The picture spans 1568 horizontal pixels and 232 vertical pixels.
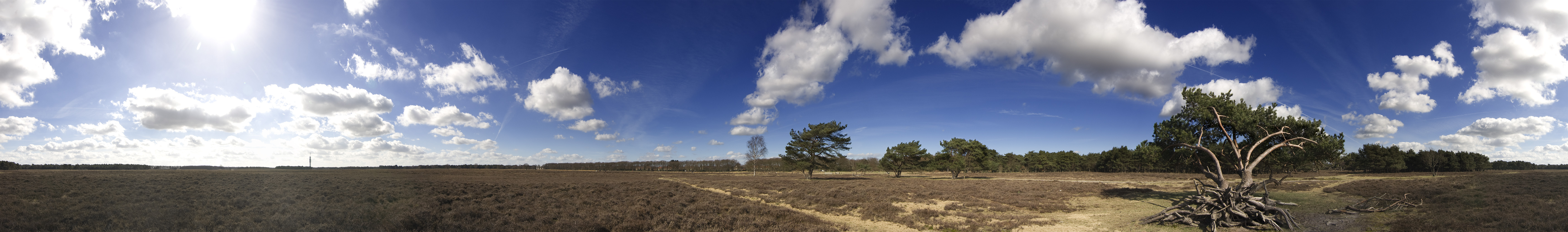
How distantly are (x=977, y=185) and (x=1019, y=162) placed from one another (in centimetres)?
8056

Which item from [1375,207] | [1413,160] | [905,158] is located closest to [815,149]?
[905,158]

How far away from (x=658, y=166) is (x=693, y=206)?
150m

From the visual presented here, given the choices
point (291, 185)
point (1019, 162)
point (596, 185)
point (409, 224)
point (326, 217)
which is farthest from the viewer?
point (1019, 162)

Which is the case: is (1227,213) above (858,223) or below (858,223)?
above

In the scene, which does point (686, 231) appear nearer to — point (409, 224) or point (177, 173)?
point (409, 224)

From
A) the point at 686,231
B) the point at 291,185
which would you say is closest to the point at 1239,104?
the point at 686,231

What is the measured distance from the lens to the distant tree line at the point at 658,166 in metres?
137

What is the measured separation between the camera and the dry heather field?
12.7 m

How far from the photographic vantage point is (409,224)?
42.4ft

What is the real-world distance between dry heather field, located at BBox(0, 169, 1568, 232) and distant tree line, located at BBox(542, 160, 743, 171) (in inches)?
3968

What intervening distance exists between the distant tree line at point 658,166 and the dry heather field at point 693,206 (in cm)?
10078

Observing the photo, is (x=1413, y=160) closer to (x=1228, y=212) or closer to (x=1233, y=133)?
(x=1233, y=133)

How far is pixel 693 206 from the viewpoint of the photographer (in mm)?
19047

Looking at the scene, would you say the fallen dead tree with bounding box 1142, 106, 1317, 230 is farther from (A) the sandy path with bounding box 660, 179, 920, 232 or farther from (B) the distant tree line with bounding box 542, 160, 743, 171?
(B) the distant tree line with bounding box 542, 160, 743, 171
